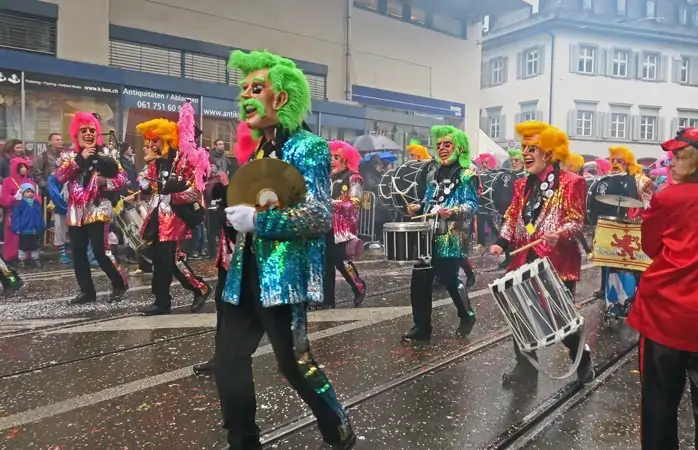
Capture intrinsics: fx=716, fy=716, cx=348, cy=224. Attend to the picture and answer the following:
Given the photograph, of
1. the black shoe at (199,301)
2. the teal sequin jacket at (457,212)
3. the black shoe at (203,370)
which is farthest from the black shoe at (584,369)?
the black shoe at (199,301)

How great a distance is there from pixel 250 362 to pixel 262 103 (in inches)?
48.1

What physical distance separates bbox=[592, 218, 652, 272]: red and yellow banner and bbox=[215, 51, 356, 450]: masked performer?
4.06m

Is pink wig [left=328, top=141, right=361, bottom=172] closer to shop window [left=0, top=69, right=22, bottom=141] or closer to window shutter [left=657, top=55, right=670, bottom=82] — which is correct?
shop window [left=0, top=69, right=22, bottom=141]

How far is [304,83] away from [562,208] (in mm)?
2329

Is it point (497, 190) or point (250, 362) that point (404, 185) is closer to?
point (497, 190)

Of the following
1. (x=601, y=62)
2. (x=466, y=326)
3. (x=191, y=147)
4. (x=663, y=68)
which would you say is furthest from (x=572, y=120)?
(x=191, y=147)

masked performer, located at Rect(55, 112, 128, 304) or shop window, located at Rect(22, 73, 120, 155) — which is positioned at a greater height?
shop window, located at Rect(22, 73, 120, 155)

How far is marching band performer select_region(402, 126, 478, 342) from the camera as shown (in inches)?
238

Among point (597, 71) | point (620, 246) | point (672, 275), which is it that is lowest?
point (620, 246)

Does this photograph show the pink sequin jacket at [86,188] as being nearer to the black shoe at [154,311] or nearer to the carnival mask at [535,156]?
the black shoe at [154,311]

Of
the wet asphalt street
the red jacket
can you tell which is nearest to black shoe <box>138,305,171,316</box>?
the wet asphalt street

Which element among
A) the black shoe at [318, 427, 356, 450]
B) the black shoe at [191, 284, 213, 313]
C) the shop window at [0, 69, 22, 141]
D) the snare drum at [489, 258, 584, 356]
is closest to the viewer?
the black shoe at [318, 427, 356, 450]

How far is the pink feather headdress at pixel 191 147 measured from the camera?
6566mm

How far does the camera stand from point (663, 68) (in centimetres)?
4172
